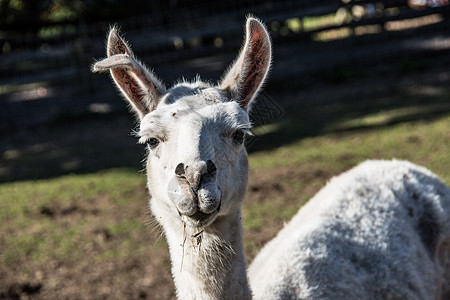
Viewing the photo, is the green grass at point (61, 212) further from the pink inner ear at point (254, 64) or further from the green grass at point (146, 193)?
the pink inner ear at point (254, 64)

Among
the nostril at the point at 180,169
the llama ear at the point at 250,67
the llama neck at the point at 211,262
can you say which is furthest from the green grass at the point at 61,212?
the nostril at the point at 180,169

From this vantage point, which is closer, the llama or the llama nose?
Result: the llama nose

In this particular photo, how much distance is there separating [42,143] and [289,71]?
5518 millimetres

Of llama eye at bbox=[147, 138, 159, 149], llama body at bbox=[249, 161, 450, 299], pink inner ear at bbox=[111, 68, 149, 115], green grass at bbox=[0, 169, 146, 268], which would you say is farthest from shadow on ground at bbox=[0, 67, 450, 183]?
llama eye at bbox=[147, 138, 159, 149]

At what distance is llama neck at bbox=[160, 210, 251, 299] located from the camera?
2.58 m

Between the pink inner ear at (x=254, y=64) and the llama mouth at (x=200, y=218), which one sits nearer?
the llama mouth at (x=200, y=218)

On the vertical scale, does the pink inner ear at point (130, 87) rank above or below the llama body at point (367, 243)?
above

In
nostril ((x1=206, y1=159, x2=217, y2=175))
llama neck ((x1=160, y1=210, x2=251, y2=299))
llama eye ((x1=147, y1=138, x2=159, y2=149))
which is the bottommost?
llama neck ((x1=160, y1=210, x2=251, y2=299))

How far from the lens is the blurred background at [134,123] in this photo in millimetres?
5449

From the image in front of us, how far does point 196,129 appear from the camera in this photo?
239 centimetres

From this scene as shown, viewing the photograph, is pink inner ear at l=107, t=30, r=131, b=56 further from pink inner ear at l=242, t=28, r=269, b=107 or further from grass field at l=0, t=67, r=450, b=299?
grass field at l=0, t=67, r=450, b=299

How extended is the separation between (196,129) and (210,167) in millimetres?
222

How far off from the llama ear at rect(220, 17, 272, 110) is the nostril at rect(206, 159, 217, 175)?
578 millimetres

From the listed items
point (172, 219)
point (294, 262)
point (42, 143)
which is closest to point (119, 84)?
point (172, 219)
